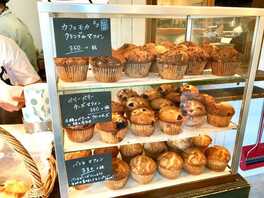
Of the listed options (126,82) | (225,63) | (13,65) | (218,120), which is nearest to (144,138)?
(126,82)

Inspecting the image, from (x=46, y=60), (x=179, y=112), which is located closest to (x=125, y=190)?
(x=179, y=112)

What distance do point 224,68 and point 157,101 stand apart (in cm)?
32

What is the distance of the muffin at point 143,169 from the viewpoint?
3.26 ft

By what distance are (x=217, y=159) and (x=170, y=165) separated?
0.25 meters

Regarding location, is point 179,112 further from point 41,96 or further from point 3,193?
point 3,193

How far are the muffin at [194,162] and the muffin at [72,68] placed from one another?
23.7 inches

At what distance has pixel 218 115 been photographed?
1040 millimetres

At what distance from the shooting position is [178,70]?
91cm

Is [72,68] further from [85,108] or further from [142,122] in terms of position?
[142,122]

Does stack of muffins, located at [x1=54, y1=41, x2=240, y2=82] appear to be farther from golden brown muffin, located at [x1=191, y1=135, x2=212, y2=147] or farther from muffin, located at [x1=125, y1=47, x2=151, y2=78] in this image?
golden brown muffin, located at [x1=191, y1=135, x2=212, y2=147]

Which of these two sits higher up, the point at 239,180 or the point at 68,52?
the point at 68,52

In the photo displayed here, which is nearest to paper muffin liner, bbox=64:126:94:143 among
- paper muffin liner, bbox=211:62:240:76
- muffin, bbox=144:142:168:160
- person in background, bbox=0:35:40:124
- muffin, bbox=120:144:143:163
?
muffin, bbox=120:144:143:163

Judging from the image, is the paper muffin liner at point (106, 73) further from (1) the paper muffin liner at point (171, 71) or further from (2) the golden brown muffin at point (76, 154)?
(2) the golden brown muffin at point (76, 154)

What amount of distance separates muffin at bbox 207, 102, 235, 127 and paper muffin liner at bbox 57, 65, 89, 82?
591 millimetres
